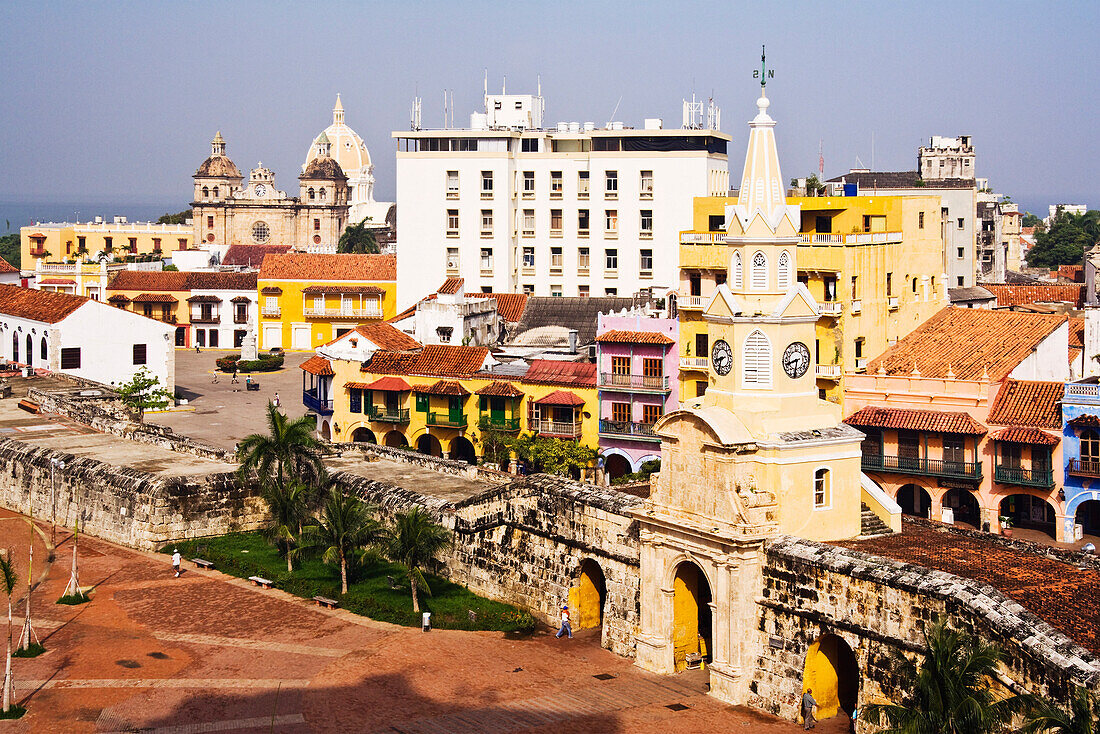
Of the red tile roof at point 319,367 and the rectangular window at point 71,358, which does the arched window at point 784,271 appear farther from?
the rectangular window at point 71,358

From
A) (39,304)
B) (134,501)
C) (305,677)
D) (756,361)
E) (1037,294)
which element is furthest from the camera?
(1037,294)

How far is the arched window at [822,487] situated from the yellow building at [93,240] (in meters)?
123

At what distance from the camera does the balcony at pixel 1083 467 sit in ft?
170

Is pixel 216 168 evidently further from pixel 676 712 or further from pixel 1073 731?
pixel 1073 731

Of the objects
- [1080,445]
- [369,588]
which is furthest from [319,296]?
[1080,445]

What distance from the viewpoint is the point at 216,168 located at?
578ft

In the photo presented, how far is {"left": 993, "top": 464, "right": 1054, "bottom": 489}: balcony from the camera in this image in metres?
52.7

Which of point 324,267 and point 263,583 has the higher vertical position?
point 324,267

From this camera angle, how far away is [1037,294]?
90.2 meters

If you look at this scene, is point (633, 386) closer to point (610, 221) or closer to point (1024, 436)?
point (1024, 436)

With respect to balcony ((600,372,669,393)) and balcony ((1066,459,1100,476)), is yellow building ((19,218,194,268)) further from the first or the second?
balcony ((1066,459,1100,476))

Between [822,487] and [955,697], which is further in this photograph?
[822,487]

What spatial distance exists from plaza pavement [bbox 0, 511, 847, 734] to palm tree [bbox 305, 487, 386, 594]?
188cm

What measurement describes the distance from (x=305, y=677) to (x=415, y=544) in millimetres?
6520
